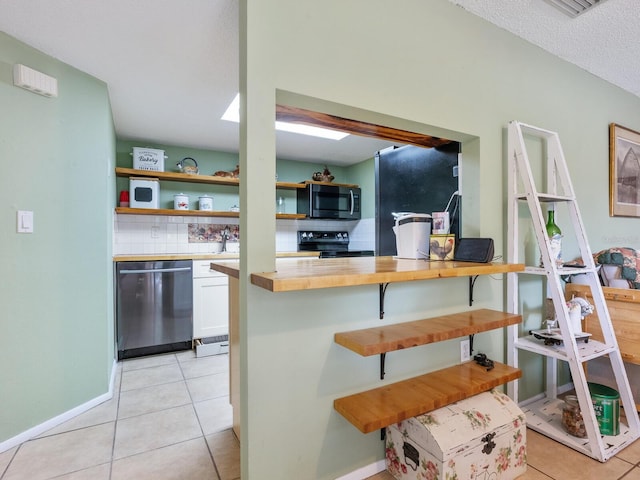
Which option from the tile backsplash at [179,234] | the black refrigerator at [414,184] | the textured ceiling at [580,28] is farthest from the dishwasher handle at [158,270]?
the textured ceiling at [580,28]

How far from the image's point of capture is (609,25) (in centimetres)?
194

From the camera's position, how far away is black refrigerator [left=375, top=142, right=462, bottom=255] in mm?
2010

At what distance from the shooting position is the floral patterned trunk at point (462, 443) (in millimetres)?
1269

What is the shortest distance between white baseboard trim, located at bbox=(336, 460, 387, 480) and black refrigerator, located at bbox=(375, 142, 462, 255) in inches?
51.2

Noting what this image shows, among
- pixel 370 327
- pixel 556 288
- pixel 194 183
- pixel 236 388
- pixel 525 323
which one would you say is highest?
pixel 194 183

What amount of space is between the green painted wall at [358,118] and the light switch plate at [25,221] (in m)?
1.51

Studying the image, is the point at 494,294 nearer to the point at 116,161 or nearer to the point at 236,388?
the point at 236,388

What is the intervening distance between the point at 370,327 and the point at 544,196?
123 centimetres

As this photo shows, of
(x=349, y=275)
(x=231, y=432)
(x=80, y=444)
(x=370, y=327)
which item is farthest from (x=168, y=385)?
(x=349, y=275)

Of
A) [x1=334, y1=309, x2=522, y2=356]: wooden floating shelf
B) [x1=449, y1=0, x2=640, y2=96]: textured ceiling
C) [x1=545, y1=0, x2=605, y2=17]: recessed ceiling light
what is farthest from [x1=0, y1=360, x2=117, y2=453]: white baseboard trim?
[x1=545, y1=0, x2=605, y2=17]: recessed ceiling light

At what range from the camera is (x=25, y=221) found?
1.84 metres

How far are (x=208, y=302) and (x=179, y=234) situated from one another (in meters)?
1.02

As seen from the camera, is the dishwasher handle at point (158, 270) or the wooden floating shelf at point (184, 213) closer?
the dishwasher handle at point (158, 270)

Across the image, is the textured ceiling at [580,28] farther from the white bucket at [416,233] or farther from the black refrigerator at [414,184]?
the white bucket at [416,233]
